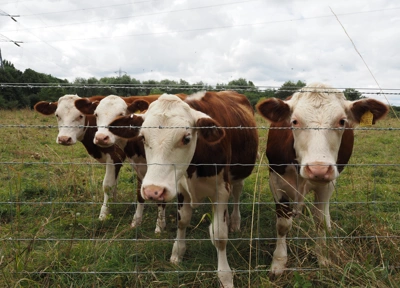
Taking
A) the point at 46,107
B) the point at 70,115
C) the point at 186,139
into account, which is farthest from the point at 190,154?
the point at 46,107

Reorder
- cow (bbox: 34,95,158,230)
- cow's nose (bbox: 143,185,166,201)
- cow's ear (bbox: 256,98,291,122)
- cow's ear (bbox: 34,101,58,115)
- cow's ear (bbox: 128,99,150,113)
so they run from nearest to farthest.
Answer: cow's nose (bbox: 143,185,166,201), cow's ear (bbox: 256,98,291,122), cow's ear (bbox: 128,99,150,113), cow (bbox: 34,95,158,230), cow's ear (bbox: 34,101,58,115)

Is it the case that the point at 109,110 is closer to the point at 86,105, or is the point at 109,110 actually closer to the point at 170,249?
the point at 86,105

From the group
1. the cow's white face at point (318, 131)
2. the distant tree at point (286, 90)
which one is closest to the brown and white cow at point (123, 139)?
the distant tree at point (286, 90)

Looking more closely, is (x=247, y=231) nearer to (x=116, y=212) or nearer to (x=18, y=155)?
(x=116, y=212)

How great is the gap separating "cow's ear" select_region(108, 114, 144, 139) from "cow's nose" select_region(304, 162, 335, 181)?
1.70 meters

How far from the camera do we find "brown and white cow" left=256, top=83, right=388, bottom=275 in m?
3.10

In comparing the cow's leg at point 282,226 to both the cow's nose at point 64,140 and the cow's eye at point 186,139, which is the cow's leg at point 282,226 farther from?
the cow's nose at point 64,140

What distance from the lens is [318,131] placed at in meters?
3.23

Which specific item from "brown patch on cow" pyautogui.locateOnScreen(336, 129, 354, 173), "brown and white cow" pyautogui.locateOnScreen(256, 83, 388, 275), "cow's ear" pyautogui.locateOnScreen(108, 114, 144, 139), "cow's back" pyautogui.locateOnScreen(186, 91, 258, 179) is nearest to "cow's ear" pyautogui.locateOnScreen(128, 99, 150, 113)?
"cow's back" pyautogui.locateOnScreen(186, 91, 258, 179)

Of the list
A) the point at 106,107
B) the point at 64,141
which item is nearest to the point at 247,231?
the point at 106,107

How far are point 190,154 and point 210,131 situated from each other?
289mm

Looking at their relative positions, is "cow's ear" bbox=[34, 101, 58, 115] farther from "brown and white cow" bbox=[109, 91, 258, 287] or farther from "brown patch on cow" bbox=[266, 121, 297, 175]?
"brown patch on cow" bbox=[266, 121, 297, 175]

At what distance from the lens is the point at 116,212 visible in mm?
5781

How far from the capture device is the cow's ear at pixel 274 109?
369cm
